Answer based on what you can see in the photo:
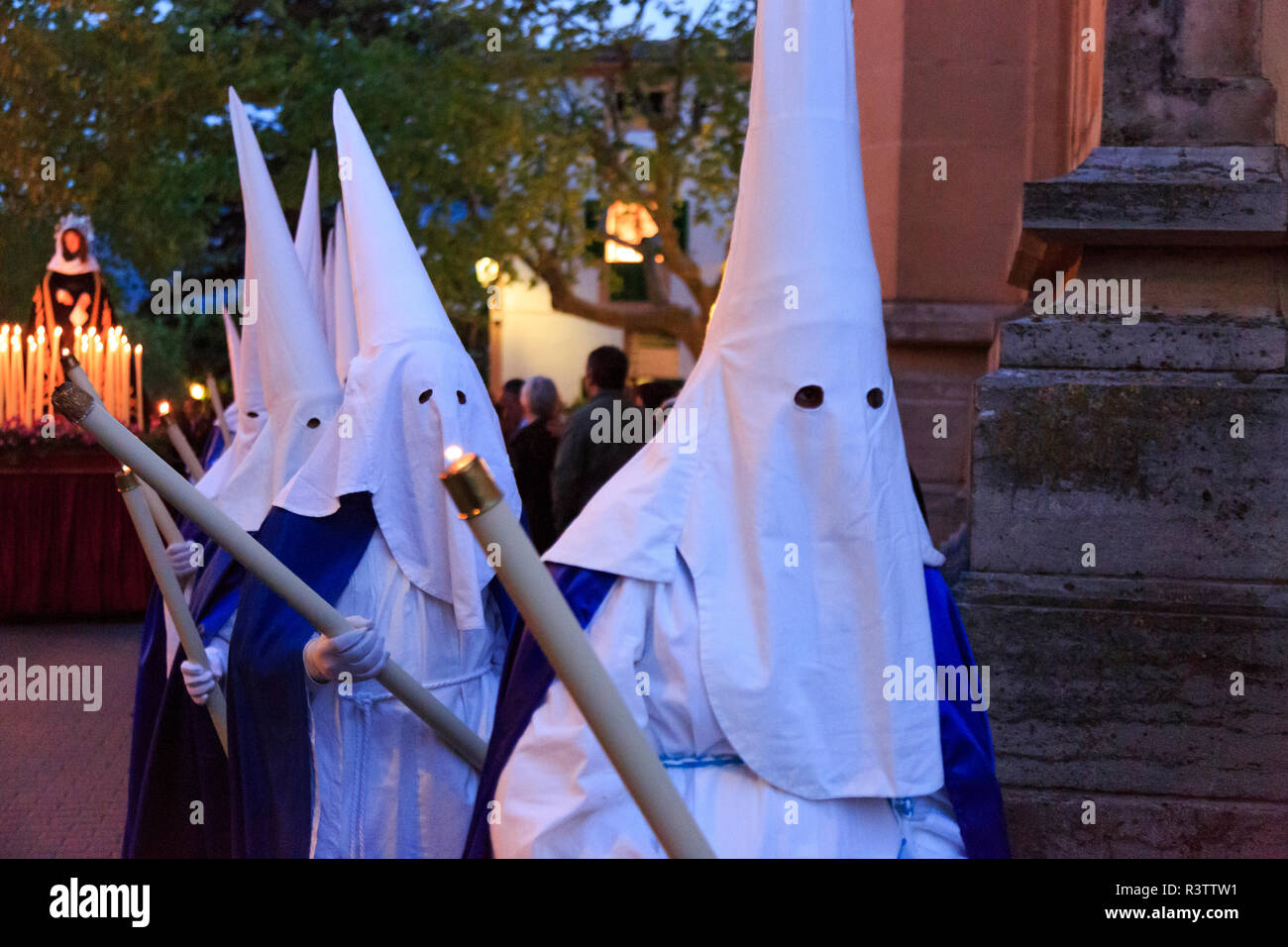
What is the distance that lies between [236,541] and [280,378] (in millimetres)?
2142

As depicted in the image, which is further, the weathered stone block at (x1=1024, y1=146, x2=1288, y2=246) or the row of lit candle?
the row of lit candle

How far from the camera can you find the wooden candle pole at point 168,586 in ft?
12.3

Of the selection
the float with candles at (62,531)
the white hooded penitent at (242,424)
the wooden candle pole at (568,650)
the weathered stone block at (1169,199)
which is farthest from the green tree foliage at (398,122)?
the wooden candle pole at (568,650)

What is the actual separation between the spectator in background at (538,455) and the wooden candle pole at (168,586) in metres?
4.28

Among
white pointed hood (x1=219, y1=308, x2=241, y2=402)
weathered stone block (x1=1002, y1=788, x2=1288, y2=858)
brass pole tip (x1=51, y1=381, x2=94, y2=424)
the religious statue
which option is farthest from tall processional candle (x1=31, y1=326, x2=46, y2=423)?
weathered stone block (x1=1002, y1=788, x2=1288, y2=858)

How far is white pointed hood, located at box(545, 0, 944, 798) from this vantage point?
2.71 meters

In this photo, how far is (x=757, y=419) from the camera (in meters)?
2.79

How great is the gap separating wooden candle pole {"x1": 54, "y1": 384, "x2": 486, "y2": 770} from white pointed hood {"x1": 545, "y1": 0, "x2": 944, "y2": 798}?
2.33 ft

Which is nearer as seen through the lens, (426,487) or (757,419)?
(757,419)

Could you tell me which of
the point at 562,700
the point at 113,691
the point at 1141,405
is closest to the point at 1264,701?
the point at 1141,405

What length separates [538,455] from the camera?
8.93 meters

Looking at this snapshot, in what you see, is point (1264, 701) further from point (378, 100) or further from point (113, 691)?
point (378, 100)

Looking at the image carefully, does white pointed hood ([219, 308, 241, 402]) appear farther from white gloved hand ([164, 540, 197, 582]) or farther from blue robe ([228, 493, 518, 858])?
blue robe ([228, 493, 518, 858])

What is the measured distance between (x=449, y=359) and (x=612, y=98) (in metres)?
15.7
